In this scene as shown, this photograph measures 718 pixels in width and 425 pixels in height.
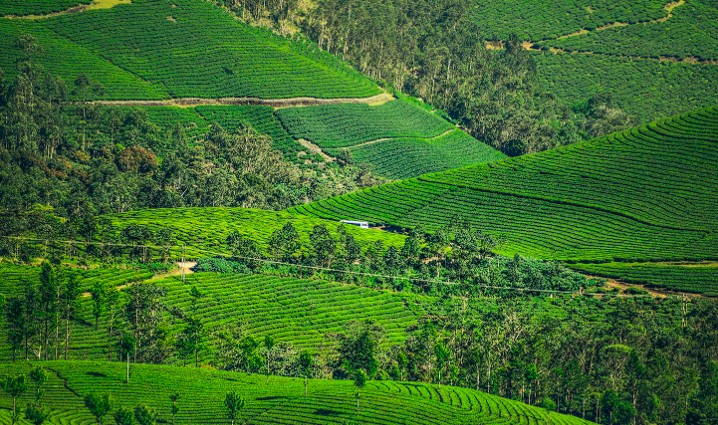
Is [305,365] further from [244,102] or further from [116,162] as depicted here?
[244,102]

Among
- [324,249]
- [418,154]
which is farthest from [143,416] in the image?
[418,154]

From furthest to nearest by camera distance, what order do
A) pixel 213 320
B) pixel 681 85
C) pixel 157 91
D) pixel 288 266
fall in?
pixel 681 85
pixel 157 91
pixel 288 266
pixel 213 320

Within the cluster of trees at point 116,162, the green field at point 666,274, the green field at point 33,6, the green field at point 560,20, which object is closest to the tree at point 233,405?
the cluster of trees at point 116,162

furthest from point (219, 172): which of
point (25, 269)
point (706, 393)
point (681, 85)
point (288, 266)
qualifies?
point (681, 85)

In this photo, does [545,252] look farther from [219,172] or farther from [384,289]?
[219,172]

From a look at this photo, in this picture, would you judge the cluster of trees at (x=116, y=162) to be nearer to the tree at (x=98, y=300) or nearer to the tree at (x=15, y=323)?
the tree at (x=98, y=300)

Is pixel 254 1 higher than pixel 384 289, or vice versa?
pixel 254 1

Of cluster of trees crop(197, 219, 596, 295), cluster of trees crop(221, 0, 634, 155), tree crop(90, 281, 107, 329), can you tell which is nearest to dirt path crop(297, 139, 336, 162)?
cluster of trees crop(221, 0, 634, 155)

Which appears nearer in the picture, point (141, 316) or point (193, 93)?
point (141, 316)
